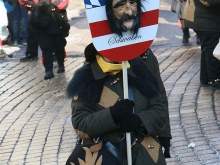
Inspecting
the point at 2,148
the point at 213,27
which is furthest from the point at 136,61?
the point at 213,27

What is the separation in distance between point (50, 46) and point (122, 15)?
548 centimetres

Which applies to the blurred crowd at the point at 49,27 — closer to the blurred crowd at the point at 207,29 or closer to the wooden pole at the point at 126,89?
the blurred crowd at the point at 207,29

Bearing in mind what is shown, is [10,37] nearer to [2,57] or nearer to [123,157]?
[2,57]

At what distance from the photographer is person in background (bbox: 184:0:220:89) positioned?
6.68 m

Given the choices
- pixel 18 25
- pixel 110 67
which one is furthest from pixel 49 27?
pixel 110 67

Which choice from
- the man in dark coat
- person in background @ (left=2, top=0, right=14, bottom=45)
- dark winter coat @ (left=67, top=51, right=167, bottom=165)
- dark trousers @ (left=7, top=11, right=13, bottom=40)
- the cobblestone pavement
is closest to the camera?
dark winter coat @ (left=67, top=51, right=167, bottom=165)

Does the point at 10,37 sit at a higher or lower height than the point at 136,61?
lower

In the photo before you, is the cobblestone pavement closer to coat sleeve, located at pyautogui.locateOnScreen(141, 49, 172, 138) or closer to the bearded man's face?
coat sleeve, located at pyautogui.locateOnScreen(141, 49, 172, 138)

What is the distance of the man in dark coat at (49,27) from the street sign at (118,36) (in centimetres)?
516

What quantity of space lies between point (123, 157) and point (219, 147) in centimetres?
237

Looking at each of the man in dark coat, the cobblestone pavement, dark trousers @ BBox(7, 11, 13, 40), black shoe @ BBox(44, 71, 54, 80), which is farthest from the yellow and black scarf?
dark trousers @ BBox(7, 11, 13, 40)

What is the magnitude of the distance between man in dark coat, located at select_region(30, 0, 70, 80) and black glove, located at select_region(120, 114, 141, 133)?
5310 millimetres

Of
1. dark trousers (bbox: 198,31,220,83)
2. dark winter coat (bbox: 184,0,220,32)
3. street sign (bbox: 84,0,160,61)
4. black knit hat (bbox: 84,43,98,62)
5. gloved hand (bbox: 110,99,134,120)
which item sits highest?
street sign (bbox: 84,0,160,61)

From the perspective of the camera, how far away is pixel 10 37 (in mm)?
11648
